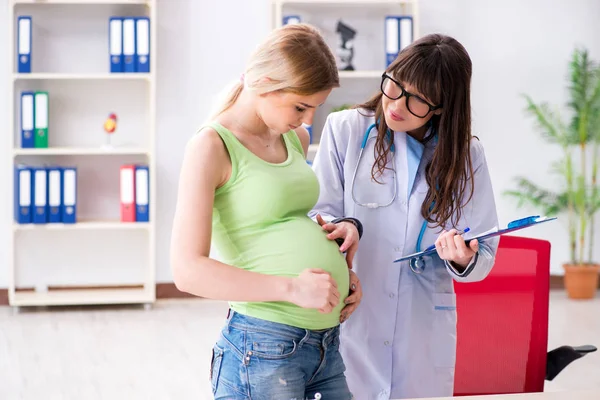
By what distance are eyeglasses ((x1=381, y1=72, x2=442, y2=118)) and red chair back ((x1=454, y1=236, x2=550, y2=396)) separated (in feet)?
1.59

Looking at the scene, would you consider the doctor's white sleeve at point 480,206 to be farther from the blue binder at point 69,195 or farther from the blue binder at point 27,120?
the blue binder at point 27,120

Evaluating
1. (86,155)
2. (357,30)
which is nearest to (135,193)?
(86,155)

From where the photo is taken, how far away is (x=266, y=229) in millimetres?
1522

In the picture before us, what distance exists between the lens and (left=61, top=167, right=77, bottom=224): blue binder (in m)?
4.97

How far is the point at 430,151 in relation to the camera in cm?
191

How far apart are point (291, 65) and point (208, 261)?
0.38m

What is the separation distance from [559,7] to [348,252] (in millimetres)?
4498

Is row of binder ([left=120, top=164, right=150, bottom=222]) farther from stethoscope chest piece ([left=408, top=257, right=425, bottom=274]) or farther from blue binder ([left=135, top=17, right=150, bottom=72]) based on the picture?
stethoscope chest piece ([left=408, top=257, right=425, bottom=274])

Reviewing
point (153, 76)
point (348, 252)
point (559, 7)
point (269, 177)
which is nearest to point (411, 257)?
point (348, 252)

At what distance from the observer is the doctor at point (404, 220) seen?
6.06 ft

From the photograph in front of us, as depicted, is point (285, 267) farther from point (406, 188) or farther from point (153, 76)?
point (153, 76)

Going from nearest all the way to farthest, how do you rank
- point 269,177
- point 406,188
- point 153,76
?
1. point 269,177
2. point 406,188
3. point 153,76

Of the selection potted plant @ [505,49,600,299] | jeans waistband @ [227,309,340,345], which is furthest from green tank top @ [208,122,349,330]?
potted plant @ [505,49,600,299]

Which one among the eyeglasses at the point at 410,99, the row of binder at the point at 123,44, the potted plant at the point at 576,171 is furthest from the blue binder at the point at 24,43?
the eyeglasses at the point at 410,99
